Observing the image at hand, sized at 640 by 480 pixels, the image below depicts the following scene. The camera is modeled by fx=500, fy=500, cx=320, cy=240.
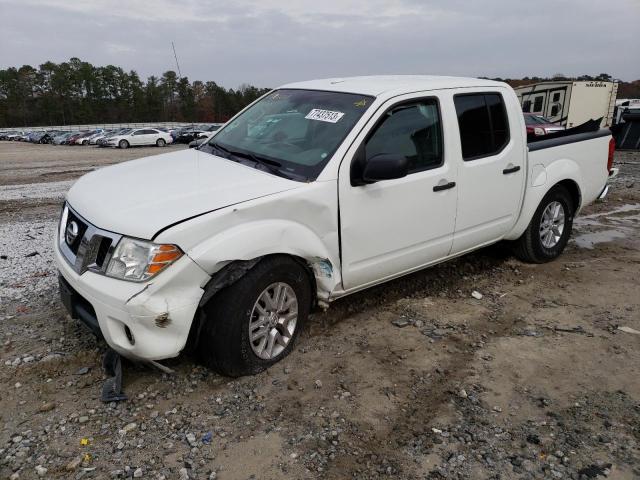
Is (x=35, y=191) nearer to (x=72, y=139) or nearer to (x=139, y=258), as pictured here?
(x=139, y=258)

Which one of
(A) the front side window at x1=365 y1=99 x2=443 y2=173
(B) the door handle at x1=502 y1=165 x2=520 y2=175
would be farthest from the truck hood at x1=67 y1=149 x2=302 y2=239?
(B) the door handle at x1=502 y1=165 x2=520 y2=175

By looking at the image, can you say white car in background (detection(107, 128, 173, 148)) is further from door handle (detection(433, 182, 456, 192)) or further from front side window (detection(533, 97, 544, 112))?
door handle (detection(433, 182, 456, 192))

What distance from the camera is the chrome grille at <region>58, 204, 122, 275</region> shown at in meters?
2.83

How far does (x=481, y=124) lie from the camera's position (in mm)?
4293

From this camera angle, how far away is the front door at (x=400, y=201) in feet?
11.4

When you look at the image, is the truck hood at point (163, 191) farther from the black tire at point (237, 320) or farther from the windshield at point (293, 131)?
the black tire at point (237, 320)

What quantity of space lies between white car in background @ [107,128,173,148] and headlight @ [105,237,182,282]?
37593 millimetres

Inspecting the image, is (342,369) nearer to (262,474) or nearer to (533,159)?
(262,474)

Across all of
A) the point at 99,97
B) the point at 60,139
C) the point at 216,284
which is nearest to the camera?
the point at 216,284

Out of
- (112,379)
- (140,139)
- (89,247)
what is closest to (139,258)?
(89,247)

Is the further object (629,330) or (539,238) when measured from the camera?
(539,238)

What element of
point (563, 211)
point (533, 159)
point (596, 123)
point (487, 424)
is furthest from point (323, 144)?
point (596, 123)

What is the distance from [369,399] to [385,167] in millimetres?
1461

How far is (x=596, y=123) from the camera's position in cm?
584
